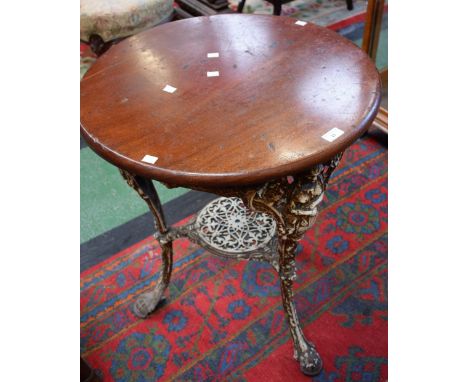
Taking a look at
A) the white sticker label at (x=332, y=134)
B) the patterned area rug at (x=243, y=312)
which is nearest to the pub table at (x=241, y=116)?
the white sticker label at (x=332, y=134)

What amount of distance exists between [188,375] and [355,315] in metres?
0.53

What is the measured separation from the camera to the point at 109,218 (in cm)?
174

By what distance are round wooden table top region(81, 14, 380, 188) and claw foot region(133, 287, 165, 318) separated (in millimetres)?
631

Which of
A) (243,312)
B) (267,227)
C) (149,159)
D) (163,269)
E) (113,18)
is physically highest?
(149,159)

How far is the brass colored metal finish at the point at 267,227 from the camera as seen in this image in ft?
2.95

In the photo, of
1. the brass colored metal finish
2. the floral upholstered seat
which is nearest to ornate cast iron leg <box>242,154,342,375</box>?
the brass colored metal finish

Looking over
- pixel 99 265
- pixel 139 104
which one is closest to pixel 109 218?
pixel 99 265

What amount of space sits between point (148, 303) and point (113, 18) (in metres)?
1.30

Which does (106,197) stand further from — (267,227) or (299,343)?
(299,343)

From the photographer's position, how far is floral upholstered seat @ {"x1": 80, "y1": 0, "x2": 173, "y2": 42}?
77.3 inches

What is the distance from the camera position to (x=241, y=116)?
914mm

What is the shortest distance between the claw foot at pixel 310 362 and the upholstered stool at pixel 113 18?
1.60 meters

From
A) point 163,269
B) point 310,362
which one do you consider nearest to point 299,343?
point 310,362

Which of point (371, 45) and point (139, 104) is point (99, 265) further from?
point (371, 45)
